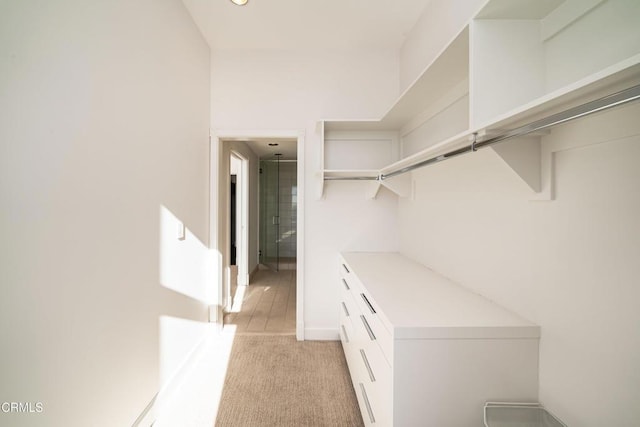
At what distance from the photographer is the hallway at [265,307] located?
312 cm

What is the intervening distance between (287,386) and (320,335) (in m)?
0.78

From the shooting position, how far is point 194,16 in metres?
2.34

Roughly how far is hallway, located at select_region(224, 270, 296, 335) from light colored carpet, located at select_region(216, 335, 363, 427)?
304 millimetres

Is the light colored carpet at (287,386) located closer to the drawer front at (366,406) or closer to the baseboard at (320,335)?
the baseboard at (320,335)

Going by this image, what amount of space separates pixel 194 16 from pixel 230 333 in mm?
2718

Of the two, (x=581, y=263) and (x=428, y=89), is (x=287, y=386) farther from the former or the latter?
(x=428, y=89)

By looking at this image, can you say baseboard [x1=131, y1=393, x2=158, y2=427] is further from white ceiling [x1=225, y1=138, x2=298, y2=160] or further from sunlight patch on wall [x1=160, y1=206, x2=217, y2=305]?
white ceiling [x1=225, y1=138, x2=298, y2=160]

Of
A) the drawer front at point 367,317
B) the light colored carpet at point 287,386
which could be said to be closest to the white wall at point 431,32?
the drawer front at point 367,317

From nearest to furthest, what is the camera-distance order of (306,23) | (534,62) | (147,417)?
(534,62) → (147,417) → (306,23)

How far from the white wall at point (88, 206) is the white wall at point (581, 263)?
1726 millimetres

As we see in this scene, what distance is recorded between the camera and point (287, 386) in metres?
2.10

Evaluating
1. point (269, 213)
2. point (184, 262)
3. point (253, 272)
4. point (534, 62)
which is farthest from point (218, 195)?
point (269, 213)

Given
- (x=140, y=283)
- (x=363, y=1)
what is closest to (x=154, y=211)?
(x=140, y=283)

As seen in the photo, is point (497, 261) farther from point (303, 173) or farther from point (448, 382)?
point (303, 173)
